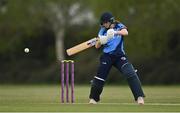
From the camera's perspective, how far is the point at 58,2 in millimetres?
67688

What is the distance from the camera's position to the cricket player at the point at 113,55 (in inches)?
774

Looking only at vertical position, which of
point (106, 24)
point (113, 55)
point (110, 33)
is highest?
point (106, 24)

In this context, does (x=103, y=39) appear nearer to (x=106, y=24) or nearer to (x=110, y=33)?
(x=110, y=33)

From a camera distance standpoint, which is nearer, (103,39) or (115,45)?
(103,39)

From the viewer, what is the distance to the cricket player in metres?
19.7

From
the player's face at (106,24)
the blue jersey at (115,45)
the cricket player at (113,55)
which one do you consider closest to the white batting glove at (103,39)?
the cricket player at (113,55)

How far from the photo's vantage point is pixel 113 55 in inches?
784

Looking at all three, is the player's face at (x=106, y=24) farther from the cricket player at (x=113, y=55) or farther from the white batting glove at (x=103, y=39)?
the white batting glove at (x=103, y=39)

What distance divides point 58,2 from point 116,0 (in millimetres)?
13579

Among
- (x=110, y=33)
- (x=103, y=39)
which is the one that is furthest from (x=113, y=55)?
(x=110, y=33)

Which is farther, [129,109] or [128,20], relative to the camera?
[128,20]

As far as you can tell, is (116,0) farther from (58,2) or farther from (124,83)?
(58,2)

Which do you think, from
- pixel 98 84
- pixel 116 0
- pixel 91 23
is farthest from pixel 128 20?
pixel 98 84

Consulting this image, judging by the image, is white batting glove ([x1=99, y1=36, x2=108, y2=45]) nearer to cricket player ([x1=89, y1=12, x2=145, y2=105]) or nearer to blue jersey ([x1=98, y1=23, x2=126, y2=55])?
cricket player ([x1=89, y1=12, x2=145, y2=105])
